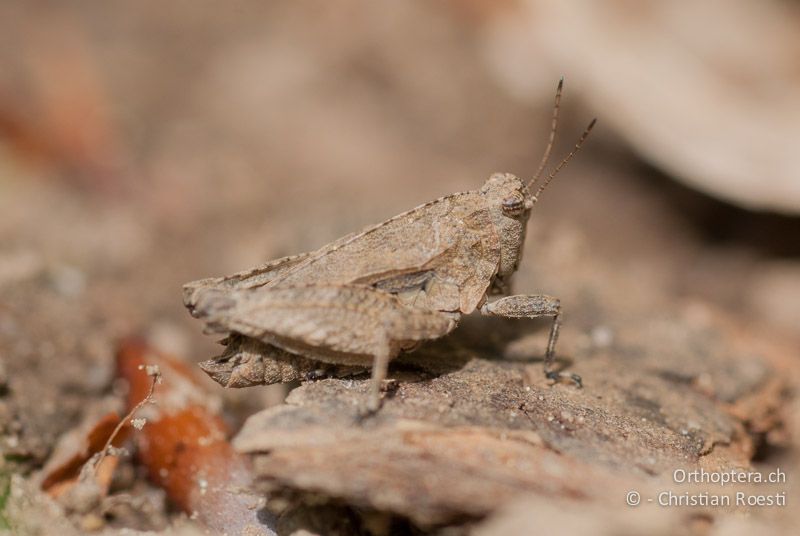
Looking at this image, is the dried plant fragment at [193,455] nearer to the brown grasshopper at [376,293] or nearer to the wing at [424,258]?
the brown grasshopper at [376,293]

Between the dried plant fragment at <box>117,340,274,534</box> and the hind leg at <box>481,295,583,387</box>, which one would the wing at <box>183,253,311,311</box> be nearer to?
the dried plant fragment at <box>117,340,274,534</box>

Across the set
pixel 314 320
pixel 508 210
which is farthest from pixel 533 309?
pixel 314 320

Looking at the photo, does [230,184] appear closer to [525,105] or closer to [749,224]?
[525,105]

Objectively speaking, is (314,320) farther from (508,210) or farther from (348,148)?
(348,148)

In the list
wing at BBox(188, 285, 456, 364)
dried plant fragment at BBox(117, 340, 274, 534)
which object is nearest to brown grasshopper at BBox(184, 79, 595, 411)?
wing at BBox(188, 285, 456, 364)

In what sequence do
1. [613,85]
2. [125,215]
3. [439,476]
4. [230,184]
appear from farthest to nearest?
[230,184]
[125,215]
[613,85]
[439,476]

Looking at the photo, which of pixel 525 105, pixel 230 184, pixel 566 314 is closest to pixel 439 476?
pixel 566 314

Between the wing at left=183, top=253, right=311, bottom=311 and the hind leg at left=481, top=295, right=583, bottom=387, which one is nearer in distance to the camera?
the wing at left=183, top=253, right=311, bottom=311
